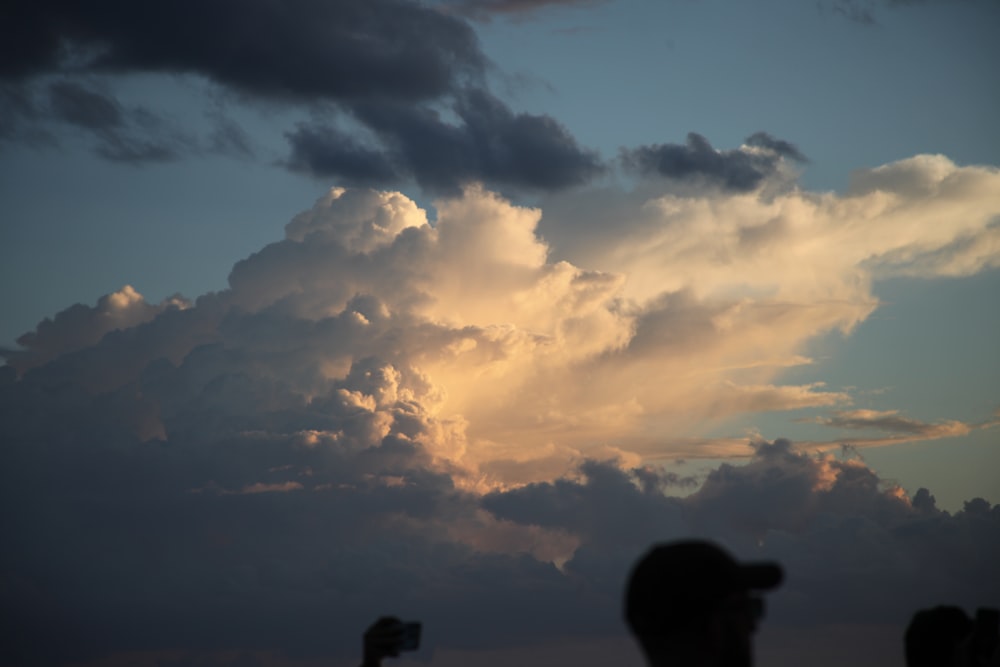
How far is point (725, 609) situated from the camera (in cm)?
955

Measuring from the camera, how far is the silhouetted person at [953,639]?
16.5m

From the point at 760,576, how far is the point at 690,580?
69 centimetres

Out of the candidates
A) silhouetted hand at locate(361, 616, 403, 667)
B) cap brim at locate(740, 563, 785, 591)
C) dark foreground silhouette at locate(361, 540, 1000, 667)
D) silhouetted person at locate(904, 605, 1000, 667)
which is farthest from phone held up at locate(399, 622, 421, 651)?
silhouetted person at locate(904, 605, 1000, 667)

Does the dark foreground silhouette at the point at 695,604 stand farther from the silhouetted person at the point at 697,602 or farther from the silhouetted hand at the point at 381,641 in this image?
the silhouetted hand at the point at 381,641

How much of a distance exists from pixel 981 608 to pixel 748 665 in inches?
364

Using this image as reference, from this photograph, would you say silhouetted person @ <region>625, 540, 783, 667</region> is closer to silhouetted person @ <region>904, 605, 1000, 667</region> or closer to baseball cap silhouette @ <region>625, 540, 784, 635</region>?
baseball cap silhouette @ <region>625, 540, 784, 635</region>

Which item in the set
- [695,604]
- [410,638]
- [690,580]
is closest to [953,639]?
[410,638]

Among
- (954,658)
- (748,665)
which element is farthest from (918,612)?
(748,665)

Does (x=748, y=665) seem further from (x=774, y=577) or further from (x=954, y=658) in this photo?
(x=954, y=658)

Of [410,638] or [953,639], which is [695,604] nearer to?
[410,638]

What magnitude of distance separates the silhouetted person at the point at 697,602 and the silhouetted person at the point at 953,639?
8926mm

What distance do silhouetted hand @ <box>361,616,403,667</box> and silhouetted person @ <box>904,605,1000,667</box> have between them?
904 cm

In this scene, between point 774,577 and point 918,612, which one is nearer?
point 774,577

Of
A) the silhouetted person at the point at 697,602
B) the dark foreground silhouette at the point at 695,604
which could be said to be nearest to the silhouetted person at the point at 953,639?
the dark foreground silhouette at the point at 695,604
